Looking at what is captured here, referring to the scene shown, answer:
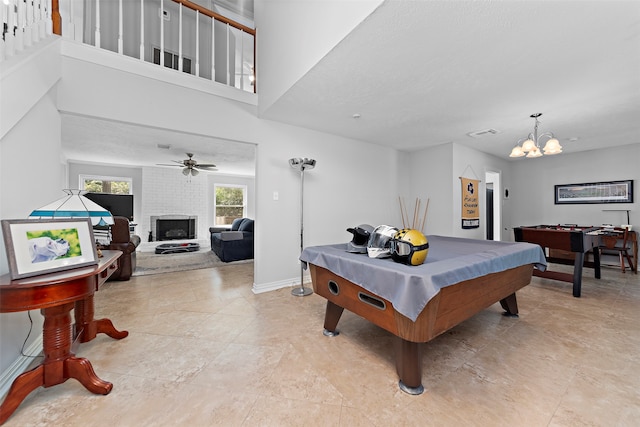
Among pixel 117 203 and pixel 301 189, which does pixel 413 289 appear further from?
pixel 117 203

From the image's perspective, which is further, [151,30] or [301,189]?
[151,30]

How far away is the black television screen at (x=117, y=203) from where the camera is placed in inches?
257

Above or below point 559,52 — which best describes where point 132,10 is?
above

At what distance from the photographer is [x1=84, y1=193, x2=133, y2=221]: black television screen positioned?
21.4 ft

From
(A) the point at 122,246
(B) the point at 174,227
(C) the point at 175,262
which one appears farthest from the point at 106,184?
(A) the point at 122,246

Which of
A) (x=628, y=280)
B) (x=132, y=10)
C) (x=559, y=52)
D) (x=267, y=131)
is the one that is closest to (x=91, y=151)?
(x=132, y=10)

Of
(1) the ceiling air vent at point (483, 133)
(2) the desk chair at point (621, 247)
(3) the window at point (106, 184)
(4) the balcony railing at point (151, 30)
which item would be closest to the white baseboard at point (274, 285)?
(4) the balcony railing at point (151, 30)

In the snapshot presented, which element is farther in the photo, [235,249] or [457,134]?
[235,249]

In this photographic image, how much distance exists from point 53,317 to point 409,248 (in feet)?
6.76

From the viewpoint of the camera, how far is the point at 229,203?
850 centimetres

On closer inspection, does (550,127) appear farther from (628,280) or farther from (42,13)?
(42,13)

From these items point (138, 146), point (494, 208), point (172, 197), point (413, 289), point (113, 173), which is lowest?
point (413, 289)

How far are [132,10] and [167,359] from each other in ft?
15.7

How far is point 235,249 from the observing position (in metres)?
5.16
